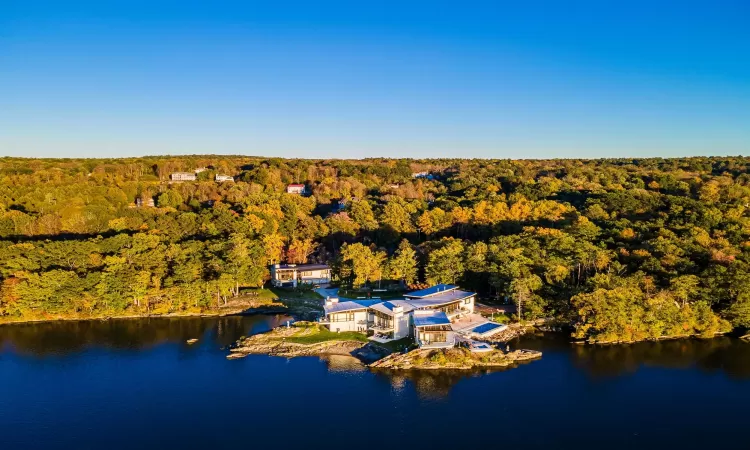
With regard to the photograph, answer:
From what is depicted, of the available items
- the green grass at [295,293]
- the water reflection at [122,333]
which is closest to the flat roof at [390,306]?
the water reflection at [122,333]

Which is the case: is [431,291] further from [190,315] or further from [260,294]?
[190,315]

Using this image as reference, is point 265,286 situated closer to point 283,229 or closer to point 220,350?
point 283,229

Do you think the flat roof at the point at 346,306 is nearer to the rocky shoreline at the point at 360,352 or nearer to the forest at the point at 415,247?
the rocky shoreline at the point at 360,352

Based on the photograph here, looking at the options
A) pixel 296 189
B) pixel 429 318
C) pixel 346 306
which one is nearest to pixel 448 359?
pixel 429 318

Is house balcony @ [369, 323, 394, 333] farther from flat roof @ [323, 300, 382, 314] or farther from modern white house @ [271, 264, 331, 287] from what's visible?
modern white house @ [271, 264, 331, 287]

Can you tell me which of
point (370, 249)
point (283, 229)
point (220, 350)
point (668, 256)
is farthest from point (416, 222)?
point (220, 350)

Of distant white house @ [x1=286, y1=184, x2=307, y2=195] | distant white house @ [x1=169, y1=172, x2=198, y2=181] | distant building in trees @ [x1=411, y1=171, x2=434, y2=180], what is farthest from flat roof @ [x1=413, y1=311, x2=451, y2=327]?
distant building in trees @ [x1=411, y1=171, x2=434, y2=180]
